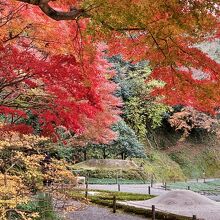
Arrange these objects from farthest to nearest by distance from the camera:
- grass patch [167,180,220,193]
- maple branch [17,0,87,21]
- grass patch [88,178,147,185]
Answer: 1. grass patch [167,180,220,193]
2. grass patch [88,178,147,185]
3. maple branch [17,0,87,21]

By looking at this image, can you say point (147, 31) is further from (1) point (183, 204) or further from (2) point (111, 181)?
(2) point (111, 181)

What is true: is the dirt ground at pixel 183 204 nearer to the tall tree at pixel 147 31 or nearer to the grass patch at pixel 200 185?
the tall tree at pixel 147 31

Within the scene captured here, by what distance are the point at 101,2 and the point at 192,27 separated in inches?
50.9

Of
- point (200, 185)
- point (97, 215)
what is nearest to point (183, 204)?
point (97, 215)

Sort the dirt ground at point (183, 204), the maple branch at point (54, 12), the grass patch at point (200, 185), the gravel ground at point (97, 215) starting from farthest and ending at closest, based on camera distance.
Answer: the grass patch at point (200, 185) → the dirt ground at point (183, 204) → the gravel ground at point (97, 215) → the maple branch at point (54, 12)

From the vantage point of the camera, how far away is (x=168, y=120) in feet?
109

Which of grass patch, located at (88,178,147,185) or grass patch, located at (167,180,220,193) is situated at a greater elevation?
grass patch, located at (88,178,147,185)

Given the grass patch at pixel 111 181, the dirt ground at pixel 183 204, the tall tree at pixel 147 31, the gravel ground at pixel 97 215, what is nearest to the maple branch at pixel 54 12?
the tall tree at pixel 147 31

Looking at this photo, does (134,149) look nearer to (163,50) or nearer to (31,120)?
(31,120)

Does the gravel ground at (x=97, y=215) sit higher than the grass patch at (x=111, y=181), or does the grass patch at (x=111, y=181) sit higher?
the grass patch at (x=111, y=181)

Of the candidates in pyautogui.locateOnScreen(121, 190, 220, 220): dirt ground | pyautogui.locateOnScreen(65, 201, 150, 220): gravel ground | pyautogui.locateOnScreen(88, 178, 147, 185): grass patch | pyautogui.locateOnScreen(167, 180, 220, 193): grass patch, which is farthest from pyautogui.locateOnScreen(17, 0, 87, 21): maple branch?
pyautogui.locateOnScreen(167, 180, 220, 193): grass patch

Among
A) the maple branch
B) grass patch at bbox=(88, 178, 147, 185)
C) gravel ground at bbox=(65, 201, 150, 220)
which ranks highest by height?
the maple branch

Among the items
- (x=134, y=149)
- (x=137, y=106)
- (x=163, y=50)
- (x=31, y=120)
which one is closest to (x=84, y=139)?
(x=31, y=120)

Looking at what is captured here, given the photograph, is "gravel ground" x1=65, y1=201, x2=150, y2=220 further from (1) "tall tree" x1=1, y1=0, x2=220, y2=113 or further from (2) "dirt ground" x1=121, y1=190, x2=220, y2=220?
(1) "tall tree" x1=1, y1=0, x2=220, y2=113
